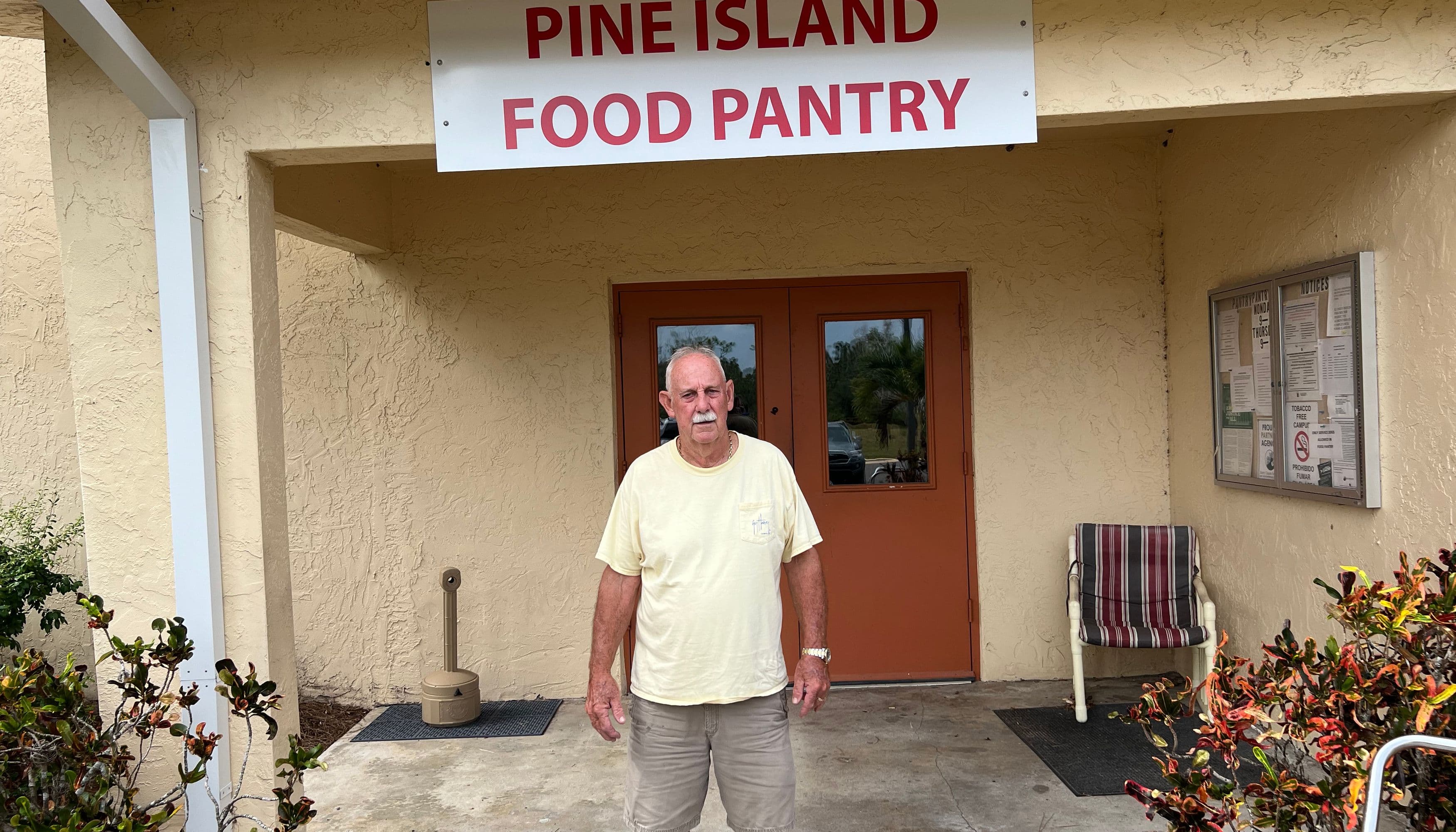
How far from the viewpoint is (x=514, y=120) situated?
301 cm

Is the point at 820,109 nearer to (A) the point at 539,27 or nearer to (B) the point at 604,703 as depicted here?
(A) the point at 539,27

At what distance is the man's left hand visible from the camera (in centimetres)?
272

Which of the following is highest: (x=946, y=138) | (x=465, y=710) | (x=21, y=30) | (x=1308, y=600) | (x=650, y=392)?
(x=21, y=30)

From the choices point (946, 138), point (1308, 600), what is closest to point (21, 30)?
point (946, 138)

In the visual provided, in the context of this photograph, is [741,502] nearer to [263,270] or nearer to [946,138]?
[946,138]

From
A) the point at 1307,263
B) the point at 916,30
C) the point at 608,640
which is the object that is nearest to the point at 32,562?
the point at 608,640

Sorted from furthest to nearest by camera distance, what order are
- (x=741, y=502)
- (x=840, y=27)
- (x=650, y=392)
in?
(x=650, y=392) → (x=840, y=27) → (x=741, y=502)

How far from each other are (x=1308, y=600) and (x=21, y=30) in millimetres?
5017

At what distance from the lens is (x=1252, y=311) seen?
425 cm

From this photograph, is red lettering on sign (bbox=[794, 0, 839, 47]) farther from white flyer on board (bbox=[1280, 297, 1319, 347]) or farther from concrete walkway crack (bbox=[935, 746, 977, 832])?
concrete walkway crack (bbox=[935, 746, 977, 832])

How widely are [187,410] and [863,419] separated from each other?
3181mm

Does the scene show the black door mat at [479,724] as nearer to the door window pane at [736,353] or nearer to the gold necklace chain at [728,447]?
the door window pane at [736,353]

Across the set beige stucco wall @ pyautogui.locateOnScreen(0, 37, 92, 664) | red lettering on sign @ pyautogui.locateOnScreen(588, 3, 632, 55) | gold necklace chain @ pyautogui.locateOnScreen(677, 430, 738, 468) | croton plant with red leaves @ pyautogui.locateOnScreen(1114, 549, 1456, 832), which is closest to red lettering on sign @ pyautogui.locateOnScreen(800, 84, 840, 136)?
red lettering on sign @ pyautogui.locateOnScreen(588, 3, 632, 55)

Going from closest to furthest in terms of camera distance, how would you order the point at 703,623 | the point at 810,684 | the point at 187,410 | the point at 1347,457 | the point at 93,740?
the point at 93,740
the point at 703,623
the point at 810,684
the point at 187,410
the point at 1347,457
